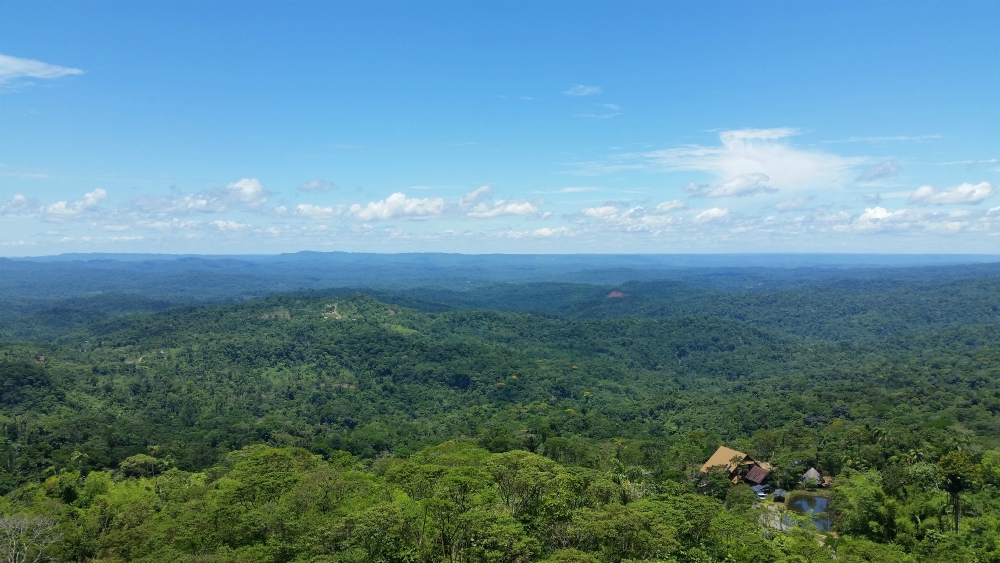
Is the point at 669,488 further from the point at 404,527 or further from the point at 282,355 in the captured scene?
the point at 282,355

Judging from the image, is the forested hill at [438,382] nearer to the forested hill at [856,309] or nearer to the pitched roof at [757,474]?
the pitched roof at [757,474]

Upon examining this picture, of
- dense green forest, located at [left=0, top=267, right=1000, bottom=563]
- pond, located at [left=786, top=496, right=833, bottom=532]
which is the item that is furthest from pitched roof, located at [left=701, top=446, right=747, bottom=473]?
pond, located at [left=786, top=496, right=833, bottom=532]

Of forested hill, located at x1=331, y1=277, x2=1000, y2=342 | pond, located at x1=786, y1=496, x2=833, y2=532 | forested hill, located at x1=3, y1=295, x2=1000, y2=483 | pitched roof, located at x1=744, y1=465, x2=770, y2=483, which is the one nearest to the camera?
pond, located at x1=786, y1=496, x2=833, y2=532

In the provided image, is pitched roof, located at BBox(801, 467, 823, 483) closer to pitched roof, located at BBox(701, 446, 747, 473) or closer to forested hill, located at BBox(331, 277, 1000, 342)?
pitched roof, located at BBox(701, 446, 747, 473)

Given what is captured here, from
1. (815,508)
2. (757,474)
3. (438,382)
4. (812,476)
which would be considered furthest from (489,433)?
(438,382)

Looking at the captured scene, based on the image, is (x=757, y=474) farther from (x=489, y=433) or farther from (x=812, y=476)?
(x=489, y=433)
